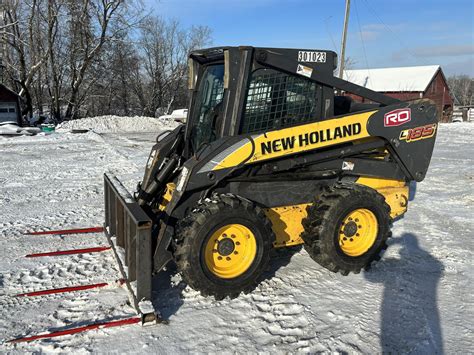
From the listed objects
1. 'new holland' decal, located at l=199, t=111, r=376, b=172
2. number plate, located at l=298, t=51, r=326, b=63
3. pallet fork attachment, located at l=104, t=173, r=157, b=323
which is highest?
number plate, located at l=298, t=51, r=326, b=63

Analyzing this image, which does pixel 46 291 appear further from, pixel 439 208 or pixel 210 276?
pixel 439 208

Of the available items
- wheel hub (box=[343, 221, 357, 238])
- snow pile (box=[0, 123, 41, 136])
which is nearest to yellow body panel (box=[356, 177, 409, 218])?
wheel hub (box=[343, 221, 357, 238])

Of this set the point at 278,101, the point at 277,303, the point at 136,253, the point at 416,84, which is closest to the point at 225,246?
the point at 277,303

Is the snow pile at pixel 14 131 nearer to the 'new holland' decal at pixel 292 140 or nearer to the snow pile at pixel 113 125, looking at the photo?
the snow pile at pixel 113 125

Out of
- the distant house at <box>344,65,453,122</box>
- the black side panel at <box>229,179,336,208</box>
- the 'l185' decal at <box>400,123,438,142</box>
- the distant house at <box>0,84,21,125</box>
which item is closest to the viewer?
the black side panel at <box>229,179,336,208</box>

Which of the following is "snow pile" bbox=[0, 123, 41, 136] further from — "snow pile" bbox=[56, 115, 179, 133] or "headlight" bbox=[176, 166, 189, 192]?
"headlight" bbox=[176, 166, 189, 192]

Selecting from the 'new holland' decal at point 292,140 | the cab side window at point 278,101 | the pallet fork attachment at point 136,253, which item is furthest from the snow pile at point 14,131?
the 'new holland' decal at point 292,140

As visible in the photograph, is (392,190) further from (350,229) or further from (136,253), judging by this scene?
(136,253)

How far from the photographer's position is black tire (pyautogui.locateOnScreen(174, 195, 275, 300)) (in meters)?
3.70

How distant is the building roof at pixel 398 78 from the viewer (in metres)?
38.7

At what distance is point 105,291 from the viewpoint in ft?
13.4

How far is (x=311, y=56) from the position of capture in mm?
4344

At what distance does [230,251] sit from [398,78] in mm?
41408

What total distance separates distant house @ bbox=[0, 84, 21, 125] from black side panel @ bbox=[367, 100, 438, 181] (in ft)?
87.6
